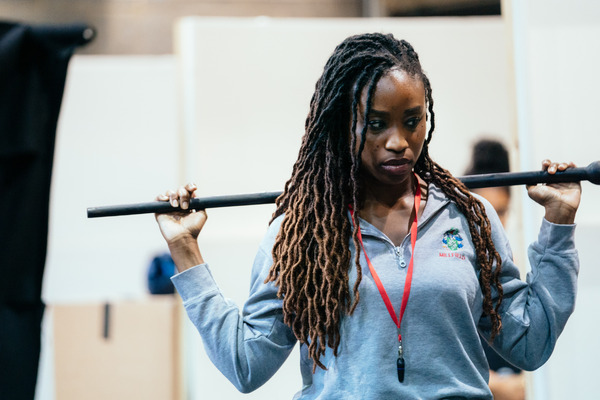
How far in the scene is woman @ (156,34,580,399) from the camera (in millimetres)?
1532

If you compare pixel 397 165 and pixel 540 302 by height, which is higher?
pixel 397 165

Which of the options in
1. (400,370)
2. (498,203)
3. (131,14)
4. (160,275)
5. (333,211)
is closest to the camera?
(400,370)

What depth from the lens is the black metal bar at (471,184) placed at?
1.70 metres

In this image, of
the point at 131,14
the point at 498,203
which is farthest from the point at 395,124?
the point at 131,14

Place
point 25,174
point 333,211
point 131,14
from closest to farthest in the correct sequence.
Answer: point 333,211 < point 25,174 < point 131,14

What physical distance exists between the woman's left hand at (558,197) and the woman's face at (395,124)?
1.16ft

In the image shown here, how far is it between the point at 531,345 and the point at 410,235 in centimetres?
37

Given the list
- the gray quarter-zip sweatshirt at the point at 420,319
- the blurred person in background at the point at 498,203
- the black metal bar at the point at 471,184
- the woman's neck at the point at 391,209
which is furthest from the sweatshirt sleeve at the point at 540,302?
the blurred person in background at the point at 498,203

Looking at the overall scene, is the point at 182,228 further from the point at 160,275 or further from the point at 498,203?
the point at 160,275

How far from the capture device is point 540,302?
1.68m

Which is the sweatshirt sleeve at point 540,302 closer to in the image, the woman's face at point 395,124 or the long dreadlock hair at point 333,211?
the long dreadlock hair at point 333,211

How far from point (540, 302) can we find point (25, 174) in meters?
1.39

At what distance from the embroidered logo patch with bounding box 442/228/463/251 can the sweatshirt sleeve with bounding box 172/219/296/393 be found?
0.37 m

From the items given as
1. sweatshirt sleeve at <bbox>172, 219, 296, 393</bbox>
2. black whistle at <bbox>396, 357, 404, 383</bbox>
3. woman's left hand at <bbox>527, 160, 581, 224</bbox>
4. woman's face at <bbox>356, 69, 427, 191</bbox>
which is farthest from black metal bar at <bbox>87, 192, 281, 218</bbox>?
woman's left hand at <bbox>527, 160, 581, 224</bbox>
